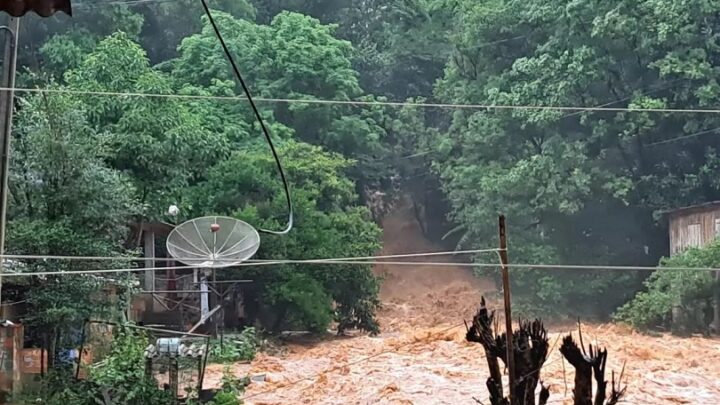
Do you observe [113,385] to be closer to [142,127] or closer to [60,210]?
[60,210]

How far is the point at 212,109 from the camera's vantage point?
12.3 meters

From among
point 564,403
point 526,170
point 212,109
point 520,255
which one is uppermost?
point 212,109

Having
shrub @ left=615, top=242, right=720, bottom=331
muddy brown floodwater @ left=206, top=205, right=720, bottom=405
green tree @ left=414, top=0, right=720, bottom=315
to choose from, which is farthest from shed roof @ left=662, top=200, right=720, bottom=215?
muddy brown floodwater @ left=206, top=205, right=720, bottom=405

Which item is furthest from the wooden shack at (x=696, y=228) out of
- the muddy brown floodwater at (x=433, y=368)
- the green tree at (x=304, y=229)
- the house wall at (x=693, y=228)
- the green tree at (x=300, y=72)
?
the green tree at (x=300, y=72)

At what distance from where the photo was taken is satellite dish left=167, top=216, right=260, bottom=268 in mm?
7407

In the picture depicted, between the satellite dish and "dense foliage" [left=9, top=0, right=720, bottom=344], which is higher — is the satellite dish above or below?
below

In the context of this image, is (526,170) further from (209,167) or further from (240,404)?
(240,404)

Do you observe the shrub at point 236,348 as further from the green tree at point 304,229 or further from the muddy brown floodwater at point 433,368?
the green tree at point 304,229

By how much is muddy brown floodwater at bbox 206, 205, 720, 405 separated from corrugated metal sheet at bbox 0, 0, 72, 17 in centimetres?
450

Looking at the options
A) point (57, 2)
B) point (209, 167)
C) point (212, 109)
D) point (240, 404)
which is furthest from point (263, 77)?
point (57, 2)

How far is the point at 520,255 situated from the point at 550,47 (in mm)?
3053

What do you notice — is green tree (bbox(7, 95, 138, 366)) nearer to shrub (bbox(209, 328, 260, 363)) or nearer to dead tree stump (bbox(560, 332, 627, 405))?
shrub (bbox(209, 328, 260, 363))

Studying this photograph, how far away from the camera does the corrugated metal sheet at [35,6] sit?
215 cm

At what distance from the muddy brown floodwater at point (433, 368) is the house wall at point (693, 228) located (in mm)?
1433
